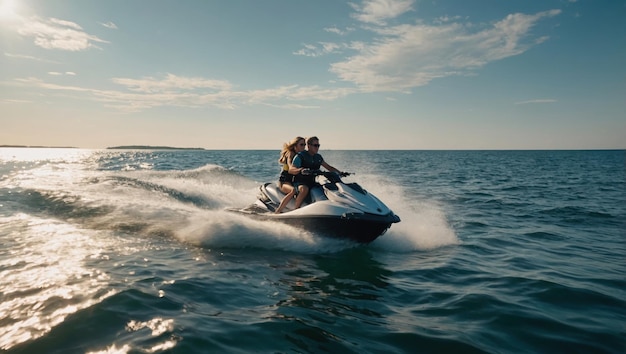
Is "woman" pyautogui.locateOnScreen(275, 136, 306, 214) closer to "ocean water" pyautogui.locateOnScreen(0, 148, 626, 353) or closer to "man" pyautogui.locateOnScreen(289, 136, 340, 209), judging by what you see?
"man" pyautogui.locateOnScreen(289, 136, 340, 209)

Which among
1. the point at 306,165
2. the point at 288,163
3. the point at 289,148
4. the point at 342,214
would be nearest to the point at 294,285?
the point at 342,214

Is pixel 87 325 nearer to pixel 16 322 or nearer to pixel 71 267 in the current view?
pixel 16 322

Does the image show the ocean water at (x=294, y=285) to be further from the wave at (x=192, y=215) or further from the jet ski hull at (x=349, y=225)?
the jet ski hull at (x=349, y=225)

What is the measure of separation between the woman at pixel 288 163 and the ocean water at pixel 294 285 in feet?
2.56

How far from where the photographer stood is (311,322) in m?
4.55

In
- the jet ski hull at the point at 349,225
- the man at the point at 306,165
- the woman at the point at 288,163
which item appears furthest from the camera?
the woman at the point at 288,163

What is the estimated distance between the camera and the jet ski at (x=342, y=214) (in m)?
7.56

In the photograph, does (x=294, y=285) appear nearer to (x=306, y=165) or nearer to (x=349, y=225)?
(x=349, y=225)

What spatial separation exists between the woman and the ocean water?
78 cm

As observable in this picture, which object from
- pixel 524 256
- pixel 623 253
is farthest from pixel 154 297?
pixel 623 253

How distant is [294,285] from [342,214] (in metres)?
2.05

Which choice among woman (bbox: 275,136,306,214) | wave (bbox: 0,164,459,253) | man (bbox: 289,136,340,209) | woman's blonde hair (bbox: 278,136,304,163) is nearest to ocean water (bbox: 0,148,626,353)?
wave (bbox: 0,164,459,253)

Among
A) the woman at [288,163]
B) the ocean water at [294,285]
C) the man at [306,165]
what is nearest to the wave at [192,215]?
the ocean water at [294,285]

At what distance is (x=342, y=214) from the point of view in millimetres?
7539
